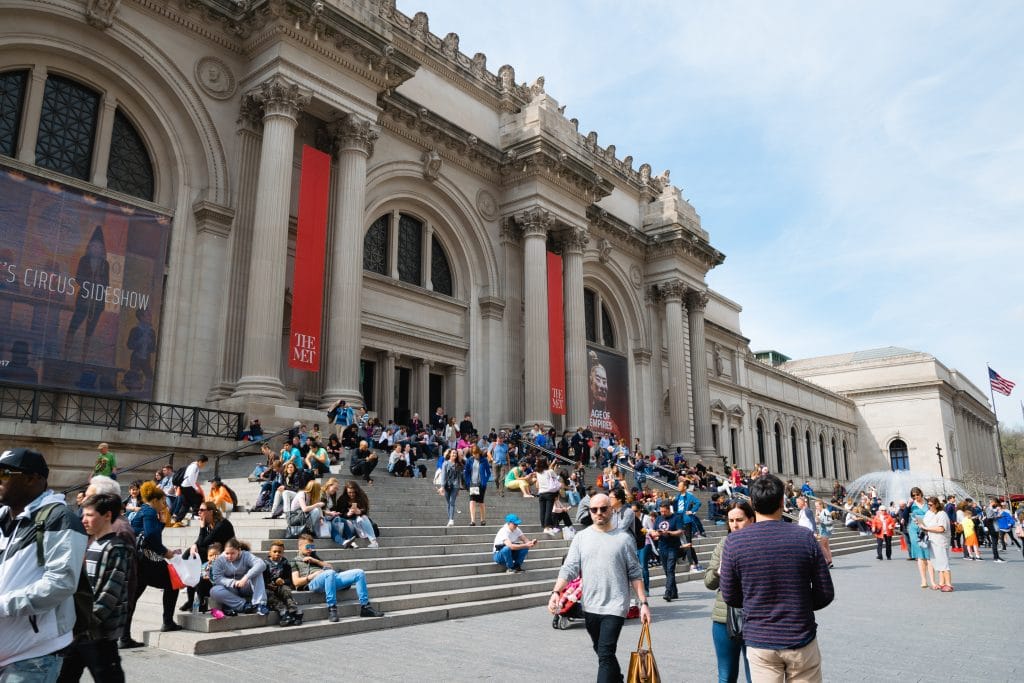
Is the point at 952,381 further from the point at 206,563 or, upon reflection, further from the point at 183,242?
the point at 206,563

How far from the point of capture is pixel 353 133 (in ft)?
72.1

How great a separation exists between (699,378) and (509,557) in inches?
1049

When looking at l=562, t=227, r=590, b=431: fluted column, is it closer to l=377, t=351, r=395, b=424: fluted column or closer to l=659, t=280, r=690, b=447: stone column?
l=659, t=280, r=690, b=447: stone column

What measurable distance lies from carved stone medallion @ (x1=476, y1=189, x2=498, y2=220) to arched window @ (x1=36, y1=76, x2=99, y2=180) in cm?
1359

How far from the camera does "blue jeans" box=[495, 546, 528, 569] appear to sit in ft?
42.2

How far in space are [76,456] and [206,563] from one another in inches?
301

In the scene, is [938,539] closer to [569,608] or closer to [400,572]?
[569,608]

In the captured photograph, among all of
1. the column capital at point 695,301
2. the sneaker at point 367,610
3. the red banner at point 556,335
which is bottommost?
the sneaker at point 367,610

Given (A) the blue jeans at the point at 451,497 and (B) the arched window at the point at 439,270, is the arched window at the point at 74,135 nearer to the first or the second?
(B) the arched window at the point at 439,270

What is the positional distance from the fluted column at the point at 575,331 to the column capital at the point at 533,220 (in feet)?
5.98

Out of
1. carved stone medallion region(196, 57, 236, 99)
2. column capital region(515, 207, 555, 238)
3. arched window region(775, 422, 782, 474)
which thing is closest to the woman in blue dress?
column capital region(515, 207, 555, 238)

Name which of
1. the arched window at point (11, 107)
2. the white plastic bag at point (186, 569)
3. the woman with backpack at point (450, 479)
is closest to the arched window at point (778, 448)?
the woman with backpack at point (450, 479)

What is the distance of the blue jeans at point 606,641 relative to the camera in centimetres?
527

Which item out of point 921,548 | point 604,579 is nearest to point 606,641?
point 604,579
